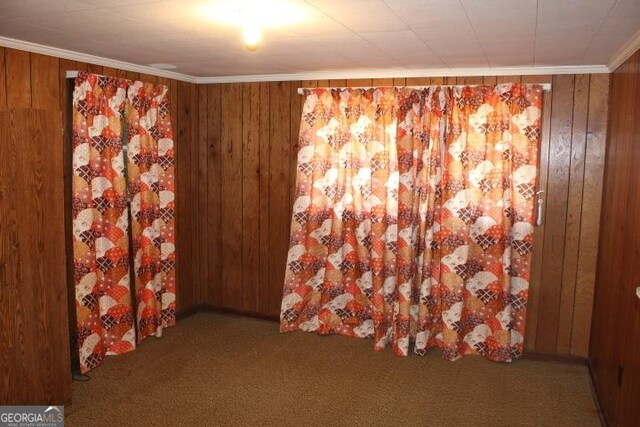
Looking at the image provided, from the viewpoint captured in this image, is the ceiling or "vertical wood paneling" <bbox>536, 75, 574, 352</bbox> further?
"vertical wood paneling" <bbox>536, 75, 574, 352</bbox>

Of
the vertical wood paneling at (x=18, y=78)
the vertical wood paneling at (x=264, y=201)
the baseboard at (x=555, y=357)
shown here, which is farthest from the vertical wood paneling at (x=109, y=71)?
the baseboard at (x=555, y=357)

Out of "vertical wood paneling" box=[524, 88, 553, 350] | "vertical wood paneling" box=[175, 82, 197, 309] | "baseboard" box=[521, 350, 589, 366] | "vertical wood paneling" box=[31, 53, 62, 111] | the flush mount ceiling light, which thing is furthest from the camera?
"vertical wood paneling" box=[175, 82, 197, 309]

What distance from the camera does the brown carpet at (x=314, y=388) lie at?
10.1ft

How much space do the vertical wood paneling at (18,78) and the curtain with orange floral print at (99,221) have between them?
1.01 feet

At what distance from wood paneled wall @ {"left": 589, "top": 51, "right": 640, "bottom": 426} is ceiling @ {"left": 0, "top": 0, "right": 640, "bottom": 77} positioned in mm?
354

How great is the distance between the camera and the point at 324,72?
13.5 ft

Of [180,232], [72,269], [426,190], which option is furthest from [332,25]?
[180,232]

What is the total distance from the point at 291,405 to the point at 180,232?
1978mm

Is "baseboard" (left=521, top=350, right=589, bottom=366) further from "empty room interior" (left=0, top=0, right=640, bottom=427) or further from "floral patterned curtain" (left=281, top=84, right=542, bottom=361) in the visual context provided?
"floral patterned curtain" (left=281, top=84, right=542, bottom=361)

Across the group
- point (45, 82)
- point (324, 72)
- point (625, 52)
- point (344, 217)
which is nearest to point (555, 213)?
point (625, 52)

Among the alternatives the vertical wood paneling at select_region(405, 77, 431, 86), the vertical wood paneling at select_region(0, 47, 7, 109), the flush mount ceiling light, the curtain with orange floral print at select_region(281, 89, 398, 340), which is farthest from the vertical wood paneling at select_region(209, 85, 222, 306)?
the flush mount ceiling light

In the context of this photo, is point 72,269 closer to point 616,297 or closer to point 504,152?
point 504,152

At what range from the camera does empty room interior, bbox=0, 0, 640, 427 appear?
2719 millimetres

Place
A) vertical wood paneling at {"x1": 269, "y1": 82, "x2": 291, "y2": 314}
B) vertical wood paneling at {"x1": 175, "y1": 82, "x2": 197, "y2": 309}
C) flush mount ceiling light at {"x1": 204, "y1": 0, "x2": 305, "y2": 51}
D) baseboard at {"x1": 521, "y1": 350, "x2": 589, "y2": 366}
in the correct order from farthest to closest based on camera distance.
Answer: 1. vertical wood paneling at {"x1": 175, "y1": 82, "x2": 197, "y2": 309}
2. vertical wood paneling at {"x1": 269, "y1": 82, "x2": 291, "y2": 314}
3. baseboard at {"x1": 521, "y1": 350, "x2": 589, "y2": 366}
4. flush mount ceiling light at {"x1": 204, "y1": 0, "x2": 305, "y2": 51}
